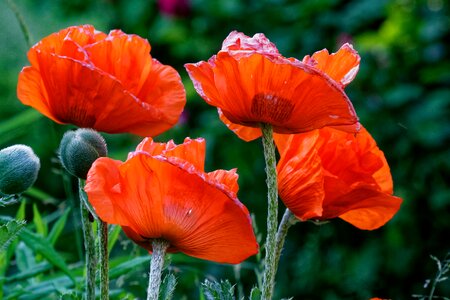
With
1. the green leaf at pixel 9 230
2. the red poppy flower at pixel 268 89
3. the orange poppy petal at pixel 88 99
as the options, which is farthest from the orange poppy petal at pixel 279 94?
the green leaf at pixel 9 230

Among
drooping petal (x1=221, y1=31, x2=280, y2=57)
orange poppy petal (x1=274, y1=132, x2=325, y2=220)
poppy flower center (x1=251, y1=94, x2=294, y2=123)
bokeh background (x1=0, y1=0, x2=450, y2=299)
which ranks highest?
drooping petal (x1=221, y1=31, x2=280, y2=57)

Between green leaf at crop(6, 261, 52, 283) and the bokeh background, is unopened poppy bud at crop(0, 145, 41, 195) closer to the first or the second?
green leaf at crop(6, 261, 52, 283)

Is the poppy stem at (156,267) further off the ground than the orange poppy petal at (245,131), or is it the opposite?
the orange poppy petal at (245,131)

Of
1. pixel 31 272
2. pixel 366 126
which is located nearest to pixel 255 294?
pixel 31 272

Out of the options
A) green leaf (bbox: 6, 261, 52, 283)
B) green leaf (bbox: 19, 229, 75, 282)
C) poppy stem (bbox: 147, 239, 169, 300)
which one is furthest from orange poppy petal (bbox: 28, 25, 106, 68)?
green leaf (bbox: 6, 261, 52, 283)

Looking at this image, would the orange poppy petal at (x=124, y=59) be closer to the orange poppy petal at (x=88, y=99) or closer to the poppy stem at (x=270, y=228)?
the orange poppy petal at (x=88, y=99)

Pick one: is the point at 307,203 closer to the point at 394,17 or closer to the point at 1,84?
the point at 394,17

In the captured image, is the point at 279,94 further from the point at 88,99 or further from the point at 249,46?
the point at 88,99
